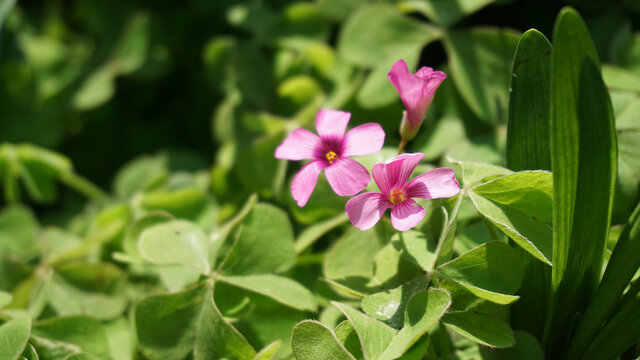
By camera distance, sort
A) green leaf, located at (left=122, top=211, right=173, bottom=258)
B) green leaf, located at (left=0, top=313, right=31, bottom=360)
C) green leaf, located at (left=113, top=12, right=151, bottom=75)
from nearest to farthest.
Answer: green leaf, located at (left=0, top=313, right=31, bottom=360) → green leaf, located at (left=122, top=211, right=173, bottom=258) → green leaf, located at (left=113, top=12, right=151, bottom=75)

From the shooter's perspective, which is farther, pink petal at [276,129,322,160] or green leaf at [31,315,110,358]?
green leaf at [31,315,110,358]

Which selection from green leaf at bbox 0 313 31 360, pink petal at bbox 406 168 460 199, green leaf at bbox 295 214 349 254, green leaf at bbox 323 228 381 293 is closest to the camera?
pink petal at bbox 406 168 460 199

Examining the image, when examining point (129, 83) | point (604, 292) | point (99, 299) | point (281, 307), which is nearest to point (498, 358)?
point (604, 292)

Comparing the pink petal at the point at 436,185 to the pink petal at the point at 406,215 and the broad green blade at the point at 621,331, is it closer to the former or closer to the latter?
the pink petal at the point at 406,215

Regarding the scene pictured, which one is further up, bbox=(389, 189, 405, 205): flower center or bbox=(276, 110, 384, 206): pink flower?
bbox=(276, 110, 384, 206): pink flower

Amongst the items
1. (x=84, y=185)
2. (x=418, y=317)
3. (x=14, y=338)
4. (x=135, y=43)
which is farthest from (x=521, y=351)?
(x=135, y=43)

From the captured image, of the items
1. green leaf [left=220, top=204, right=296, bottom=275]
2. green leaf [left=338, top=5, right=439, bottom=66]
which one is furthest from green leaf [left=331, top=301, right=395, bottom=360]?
green leaf [left=338, top=5, right=439, bottom=66]

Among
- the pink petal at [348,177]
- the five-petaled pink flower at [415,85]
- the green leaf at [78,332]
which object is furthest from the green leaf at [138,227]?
the five-petaled pink flower at [415,85]

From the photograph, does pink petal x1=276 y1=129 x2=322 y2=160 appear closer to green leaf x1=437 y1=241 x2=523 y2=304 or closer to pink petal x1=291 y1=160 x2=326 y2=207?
pink petal x1=291 y1=160 x2=326 y2=207
